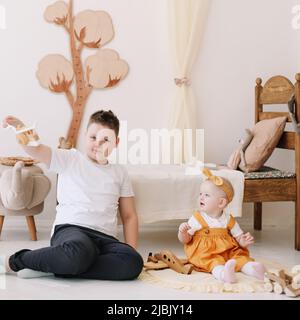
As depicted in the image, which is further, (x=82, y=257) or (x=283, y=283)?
(x=82, y=257)

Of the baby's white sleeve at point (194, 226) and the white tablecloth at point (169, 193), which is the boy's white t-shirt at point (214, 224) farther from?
the white tablecloth at point (169, 193)

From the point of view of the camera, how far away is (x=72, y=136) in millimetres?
3836

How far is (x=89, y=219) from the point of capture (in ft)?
A: 8.34

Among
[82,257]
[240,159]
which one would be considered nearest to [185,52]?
[240,159]

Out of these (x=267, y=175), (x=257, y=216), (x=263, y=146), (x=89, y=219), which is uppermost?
(x=263, y=146)

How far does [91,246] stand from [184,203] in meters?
0.94

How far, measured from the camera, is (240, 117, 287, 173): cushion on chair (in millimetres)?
3359

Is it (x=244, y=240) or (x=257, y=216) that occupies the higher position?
(x=244, y=240)

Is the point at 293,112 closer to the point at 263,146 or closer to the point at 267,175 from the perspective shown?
the point at 263,146

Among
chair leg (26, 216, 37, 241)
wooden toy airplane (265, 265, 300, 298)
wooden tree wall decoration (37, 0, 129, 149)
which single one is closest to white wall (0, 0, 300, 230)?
wooden tree wall decoration (37, 0, 129, 149)

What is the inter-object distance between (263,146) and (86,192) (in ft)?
4.08

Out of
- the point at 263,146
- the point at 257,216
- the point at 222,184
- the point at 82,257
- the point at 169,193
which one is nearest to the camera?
the point at 82,257

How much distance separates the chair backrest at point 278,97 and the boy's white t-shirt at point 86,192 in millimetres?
1169
